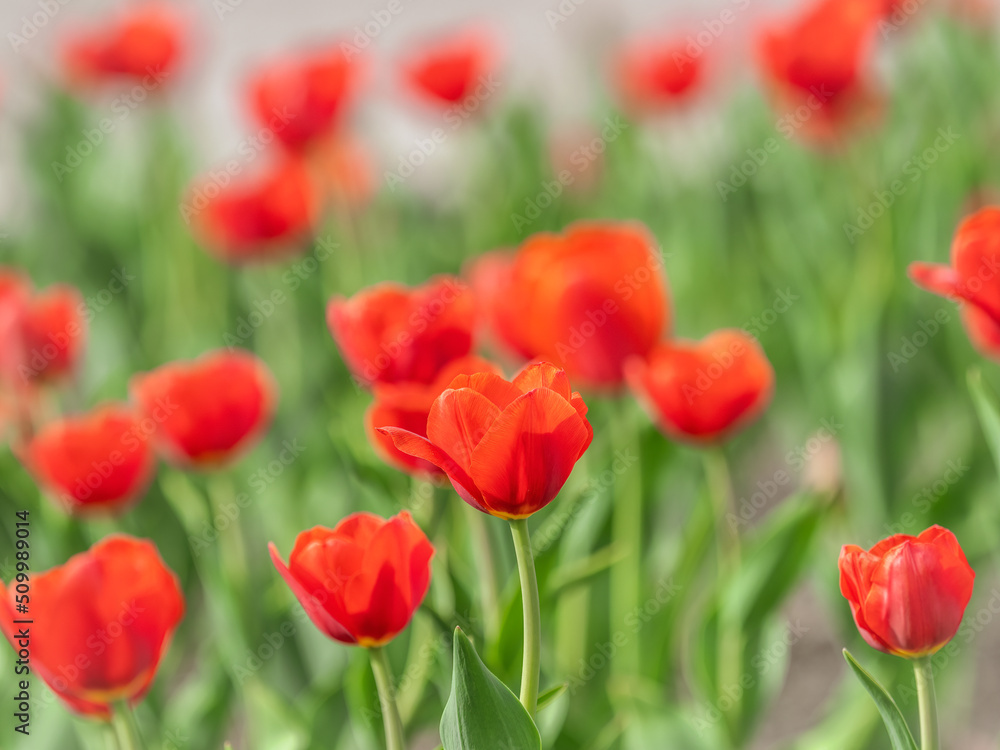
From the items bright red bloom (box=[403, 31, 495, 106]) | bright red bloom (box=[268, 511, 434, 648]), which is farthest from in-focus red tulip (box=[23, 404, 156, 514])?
bright red bloom (box=[403, 31, 495, 106])

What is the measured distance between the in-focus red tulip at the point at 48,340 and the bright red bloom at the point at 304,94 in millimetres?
579

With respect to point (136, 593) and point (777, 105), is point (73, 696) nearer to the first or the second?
point (136, 593)

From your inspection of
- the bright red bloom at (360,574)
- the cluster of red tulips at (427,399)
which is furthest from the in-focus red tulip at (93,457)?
the bright red bloom at (360,574)

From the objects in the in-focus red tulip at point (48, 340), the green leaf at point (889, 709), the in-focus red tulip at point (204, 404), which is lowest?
the in-focus red tulip at point (48, 340)

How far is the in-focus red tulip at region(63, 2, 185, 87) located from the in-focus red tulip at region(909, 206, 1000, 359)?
1.46 metres

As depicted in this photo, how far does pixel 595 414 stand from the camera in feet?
3.55

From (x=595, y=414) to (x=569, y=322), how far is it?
1.13ft

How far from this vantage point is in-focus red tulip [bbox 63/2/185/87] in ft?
5.67

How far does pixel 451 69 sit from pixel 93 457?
3.35 feet

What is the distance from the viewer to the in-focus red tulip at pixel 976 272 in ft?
1.76

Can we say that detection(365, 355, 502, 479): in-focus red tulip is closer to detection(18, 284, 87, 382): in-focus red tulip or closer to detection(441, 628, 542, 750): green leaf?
detection(441, 628, 542, 750): green leaf

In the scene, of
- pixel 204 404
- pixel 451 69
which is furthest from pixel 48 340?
pixel 451 69

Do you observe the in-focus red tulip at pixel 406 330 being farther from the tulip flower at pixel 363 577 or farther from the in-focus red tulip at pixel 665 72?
the in-focus red tulip at pixel 665 72

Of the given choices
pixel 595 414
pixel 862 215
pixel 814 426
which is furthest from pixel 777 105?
pixel 595 414
